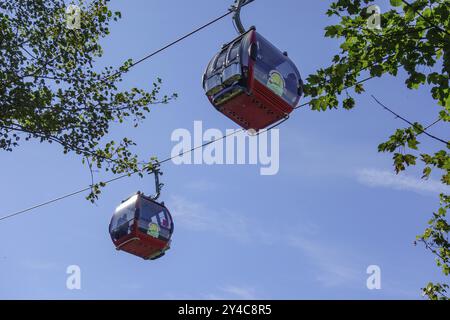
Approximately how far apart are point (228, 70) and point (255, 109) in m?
0.83

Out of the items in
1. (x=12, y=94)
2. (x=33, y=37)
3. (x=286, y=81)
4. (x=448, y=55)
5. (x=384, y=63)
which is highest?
(x=33, y=37)

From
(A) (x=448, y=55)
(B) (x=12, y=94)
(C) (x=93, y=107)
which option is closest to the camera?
(A) (x=448, y=55)

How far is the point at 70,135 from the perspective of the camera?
15688 millimetres

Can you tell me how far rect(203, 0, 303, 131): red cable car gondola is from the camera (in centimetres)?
1134

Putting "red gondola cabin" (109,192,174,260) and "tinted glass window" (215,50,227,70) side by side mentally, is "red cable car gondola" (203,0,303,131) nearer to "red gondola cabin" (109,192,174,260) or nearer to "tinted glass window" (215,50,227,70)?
"tinted glass window" (215,50,227,70)

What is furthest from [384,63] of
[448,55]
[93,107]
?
[93,107]

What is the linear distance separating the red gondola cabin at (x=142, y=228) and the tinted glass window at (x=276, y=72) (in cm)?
635

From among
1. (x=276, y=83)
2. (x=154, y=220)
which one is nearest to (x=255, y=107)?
(x=276, y=83)

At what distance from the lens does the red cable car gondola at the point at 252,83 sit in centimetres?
1134

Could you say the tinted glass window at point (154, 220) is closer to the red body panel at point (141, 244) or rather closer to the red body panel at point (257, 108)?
the red body panel at point (141, 244)

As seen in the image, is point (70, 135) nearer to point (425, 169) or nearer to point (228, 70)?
point (228, 70)

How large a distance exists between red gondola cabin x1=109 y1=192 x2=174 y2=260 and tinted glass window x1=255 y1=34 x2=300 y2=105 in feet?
20.8

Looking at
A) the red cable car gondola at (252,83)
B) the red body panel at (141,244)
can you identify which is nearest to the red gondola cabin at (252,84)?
the red cable car gondola at (252,83)

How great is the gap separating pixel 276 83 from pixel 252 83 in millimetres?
624
